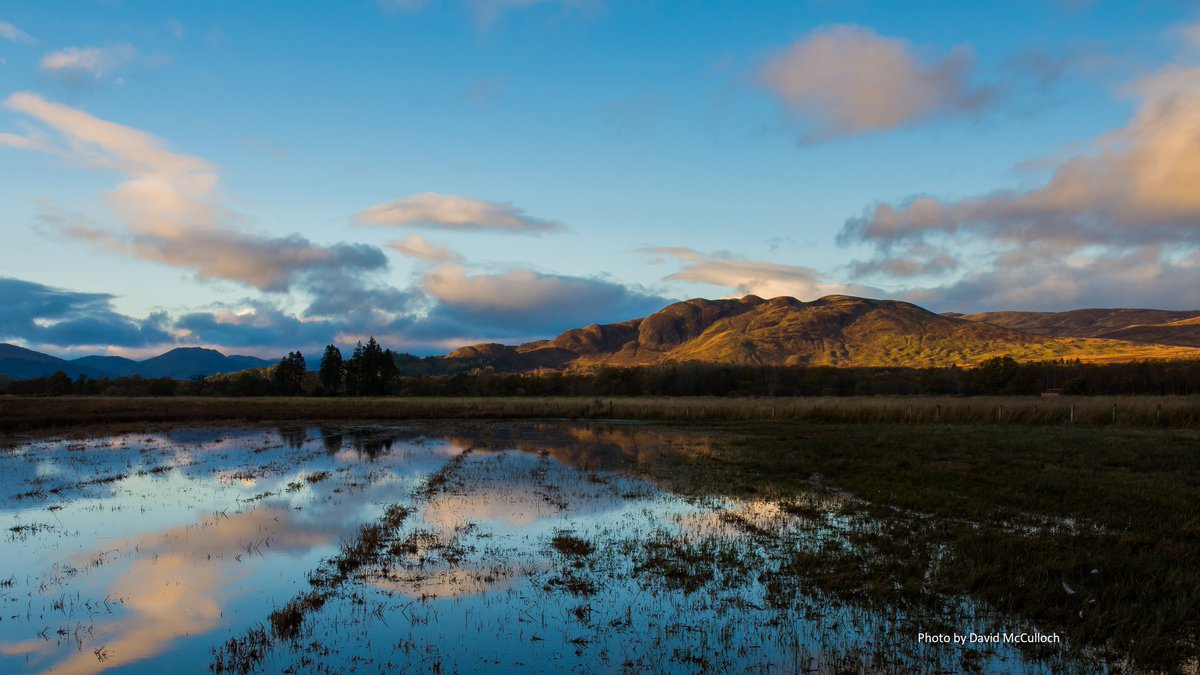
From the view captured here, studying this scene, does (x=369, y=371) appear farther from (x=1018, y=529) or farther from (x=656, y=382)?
(x=1018, y=529)

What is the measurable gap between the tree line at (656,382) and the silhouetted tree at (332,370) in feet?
0.65

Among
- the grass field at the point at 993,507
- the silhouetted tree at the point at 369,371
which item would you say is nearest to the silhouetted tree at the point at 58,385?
the silhouetted tree at the point at 369,371

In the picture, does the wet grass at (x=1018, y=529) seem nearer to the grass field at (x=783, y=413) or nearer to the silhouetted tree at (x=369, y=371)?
the grass field at (x=783, y=413)

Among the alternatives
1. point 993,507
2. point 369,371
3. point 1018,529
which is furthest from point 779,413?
point 369,371

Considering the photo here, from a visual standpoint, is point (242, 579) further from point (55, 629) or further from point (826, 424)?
point (826, 424)

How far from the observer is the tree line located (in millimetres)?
108938

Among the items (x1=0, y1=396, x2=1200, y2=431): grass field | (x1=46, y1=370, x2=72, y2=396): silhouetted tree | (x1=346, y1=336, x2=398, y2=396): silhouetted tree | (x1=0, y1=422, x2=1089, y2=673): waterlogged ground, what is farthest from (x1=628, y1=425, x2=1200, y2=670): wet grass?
(x1=46, y1=370, x2=72, y2=396): silhouetted tree

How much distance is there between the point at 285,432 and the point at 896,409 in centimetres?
4574

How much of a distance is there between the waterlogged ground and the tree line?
104m

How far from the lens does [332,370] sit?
5010 inches

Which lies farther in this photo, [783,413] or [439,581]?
[783,413]

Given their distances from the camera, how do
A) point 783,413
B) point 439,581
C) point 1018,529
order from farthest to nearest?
point 783,413 → point 1018,529 → point 439,581

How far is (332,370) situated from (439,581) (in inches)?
5031

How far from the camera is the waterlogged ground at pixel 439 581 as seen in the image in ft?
25.5
